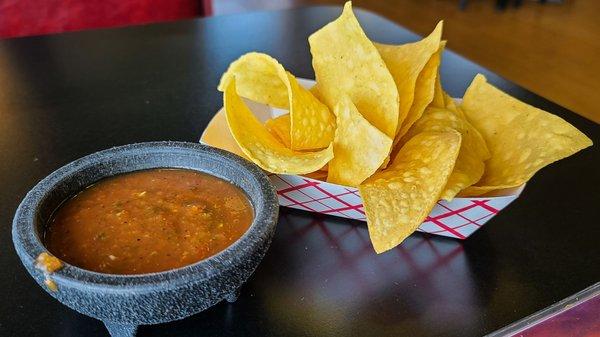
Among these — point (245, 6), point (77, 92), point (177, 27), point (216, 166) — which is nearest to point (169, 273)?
point (216, 166)

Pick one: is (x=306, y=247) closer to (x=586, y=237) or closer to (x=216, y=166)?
(x=216, y=166)

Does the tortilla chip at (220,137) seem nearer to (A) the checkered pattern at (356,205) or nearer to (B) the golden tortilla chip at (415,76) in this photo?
(A) the checkered pattern at (356,205)

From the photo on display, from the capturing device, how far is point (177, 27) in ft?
5.34

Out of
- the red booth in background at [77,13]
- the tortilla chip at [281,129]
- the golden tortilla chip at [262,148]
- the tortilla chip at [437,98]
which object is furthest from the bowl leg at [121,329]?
the red booth in background at [77,13]

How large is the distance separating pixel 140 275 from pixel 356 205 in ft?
1.13

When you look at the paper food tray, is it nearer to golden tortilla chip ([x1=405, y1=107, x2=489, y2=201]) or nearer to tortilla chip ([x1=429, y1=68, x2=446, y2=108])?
golden tortilla chip ([x1=405, y1=107, x2=489, y2=201])

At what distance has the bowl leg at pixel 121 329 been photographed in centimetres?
61

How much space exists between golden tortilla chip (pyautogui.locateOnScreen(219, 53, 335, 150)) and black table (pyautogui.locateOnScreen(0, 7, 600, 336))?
121 mm

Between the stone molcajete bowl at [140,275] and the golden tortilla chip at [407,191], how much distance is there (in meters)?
0.13

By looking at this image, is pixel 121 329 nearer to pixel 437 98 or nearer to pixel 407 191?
pixel 407 191

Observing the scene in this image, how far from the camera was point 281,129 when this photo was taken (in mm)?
902

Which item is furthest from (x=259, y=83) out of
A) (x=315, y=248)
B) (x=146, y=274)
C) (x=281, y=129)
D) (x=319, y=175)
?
(x=146, y=274)

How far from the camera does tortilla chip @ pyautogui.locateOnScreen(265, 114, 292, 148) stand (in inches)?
35.2

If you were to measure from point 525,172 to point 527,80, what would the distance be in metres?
2.87
